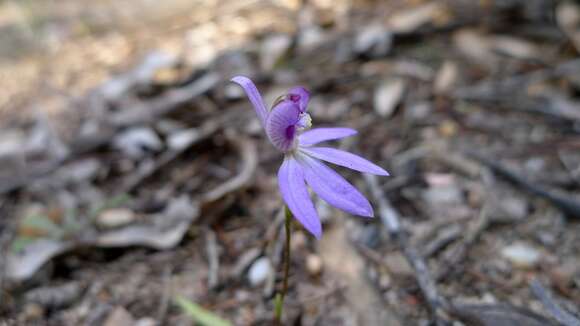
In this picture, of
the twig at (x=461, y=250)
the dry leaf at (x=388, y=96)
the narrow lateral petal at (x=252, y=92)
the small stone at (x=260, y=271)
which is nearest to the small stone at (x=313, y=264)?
the small stone at (x=260, y=271)

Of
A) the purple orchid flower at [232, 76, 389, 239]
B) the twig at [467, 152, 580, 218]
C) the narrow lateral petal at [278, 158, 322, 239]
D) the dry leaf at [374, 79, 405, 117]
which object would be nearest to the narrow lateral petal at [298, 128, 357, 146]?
the purple orchid flower at [232, 76, 389, 239]

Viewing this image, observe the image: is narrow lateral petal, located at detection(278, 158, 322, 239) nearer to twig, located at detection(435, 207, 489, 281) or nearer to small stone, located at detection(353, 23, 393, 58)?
twig, located at detection(435, 207, 489, 281)

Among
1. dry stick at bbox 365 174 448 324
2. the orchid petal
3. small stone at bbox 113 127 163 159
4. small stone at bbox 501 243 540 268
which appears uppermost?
the orchid petal

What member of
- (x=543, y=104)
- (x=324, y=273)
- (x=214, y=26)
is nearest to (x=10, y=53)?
(x=214, y=26)

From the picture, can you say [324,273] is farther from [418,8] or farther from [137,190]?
[418,8]

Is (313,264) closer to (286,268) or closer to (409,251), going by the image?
(409,251)

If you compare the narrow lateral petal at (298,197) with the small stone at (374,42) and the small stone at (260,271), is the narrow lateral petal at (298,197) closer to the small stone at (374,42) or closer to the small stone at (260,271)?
the small stone at (260,271)
